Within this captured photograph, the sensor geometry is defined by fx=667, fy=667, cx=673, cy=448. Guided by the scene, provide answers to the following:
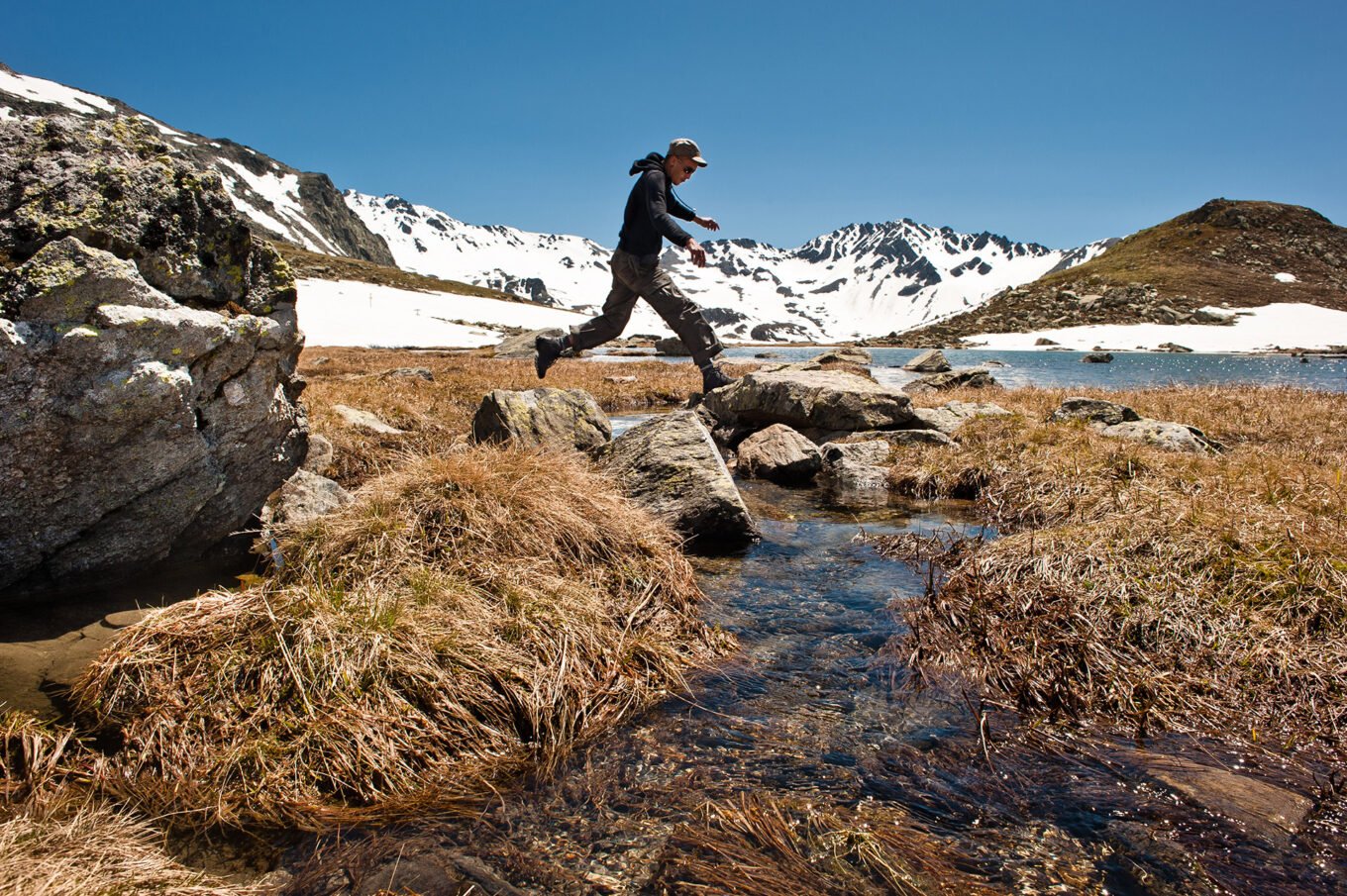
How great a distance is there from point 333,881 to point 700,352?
36.5 ft

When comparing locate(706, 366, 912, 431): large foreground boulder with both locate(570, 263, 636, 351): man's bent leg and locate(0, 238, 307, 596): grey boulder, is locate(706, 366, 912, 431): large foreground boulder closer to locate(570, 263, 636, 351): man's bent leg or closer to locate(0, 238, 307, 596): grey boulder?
locate(570, 263, 636, 351): man's bent leg

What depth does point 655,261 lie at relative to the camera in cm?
1160

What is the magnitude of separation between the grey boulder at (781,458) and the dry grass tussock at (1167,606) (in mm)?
3725

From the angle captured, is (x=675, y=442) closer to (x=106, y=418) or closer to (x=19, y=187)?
(x=106, y=418)

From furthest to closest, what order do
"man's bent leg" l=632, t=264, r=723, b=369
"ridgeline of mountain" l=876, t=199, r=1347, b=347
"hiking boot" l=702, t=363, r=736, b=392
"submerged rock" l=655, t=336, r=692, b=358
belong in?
"ridgeline of mountain" l=876, t=199, r=1347, b=347 < "submerged rock" l=655, t=336, r=692, b=358 < "hiking boot" l=702, t=363, r=736, b=392 < "man's bent leg" l=632, t=264, r=723, b=369

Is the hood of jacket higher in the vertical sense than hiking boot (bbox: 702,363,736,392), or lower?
higher

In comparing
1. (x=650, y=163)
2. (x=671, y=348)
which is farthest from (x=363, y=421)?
(x=671, y=348)

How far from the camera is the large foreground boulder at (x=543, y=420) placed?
8867 millimetres

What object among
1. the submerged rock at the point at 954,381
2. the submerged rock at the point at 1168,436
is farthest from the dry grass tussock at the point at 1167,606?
the submerged rock at the point at 954,381

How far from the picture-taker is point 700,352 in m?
13.1

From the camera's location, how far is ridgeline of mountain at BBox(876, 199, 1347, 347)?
110 m

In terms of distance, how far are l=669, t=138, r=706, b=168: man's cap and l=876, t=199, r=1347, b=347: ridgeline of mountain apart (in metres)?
108

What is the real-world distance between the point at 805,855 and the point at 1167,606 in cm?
368

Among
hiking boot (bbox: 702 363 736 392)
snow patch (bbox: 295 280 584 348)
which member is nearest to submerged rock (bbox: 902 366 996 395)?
hiking boot (bbox: 702 363 736 392)
